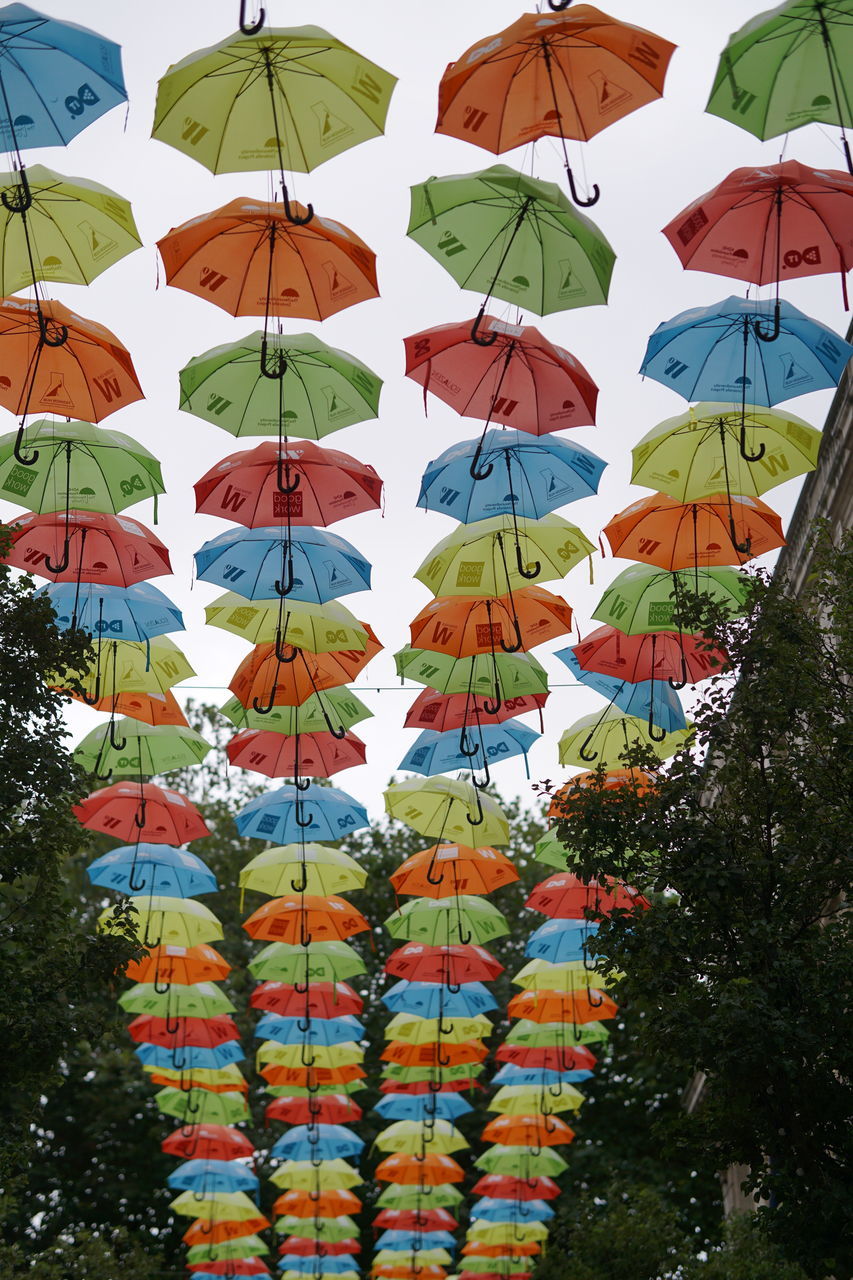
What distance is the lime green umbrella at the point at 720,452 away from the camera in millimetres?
10234

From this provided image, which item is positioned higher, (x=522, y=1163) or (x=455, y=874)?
(x=455, y=874)

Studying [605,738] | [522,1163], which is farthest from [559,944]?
[522,1163]

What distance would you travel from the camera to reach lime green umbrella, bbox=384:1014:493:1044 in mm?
17062

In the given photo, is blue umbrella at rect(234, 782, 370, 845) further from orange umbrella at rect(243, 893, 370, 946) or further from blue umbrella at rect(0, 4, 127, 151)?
blue umbrella at rect(0, 4, 127, 151)

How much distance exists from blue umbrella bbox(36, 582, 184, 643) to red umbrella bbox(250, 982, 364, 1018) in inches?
219

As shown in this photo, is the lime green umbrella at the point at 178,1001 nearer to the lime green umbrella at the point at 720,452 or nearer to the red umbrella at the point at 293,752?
the red umbrella at the point at 293,752

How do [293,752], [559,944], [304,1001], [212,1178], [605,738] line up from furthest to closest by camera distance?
[212,1178] < [304,1001] < [559,944] < [605,738] < [293,752]

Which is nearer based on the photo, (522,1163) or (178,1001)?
(178,1001)

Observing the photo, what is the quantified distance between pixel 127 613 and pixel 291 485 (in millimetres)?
2613

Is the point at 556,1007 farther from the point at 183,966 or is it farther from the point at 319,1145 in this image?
the point at 319,1145

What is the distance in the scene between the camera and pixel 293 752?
528 inches

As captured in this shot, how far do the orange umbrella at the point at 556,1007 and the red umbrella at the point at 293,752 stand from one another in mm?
4489

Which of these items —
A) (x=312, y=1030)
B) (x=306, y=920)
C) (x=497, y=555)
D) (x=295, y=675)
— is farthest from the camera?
(x=312, y=1030)

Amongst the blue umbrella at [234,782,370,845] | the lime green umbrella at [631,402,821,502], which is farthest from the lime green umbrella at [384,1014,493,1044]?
the lime green umbrella at [631,402,821,502]
